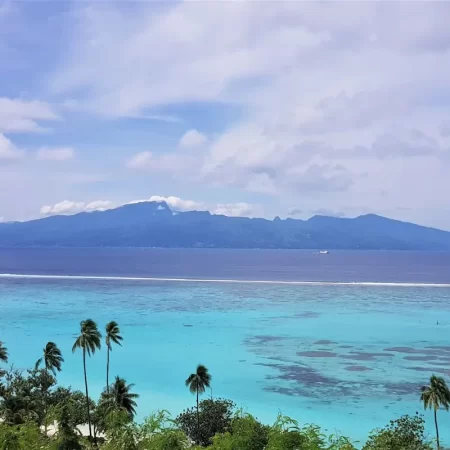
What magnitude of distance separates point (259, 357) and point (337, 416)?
18591 millimetres

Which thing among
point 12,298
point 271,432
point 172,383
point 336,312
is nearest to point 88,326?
point 271,432

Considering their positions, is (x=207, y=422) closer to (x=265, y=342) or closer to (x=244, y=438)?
(x=244, y=438)

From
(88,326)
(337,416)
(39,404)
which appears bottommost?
(337,416)

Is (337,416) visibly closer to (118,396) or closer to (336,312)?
(118,396)

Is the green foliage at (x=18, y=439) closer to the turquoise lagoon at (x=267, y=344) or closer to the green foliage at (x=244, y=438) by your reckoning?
the green foliage at (x=244, y=438)

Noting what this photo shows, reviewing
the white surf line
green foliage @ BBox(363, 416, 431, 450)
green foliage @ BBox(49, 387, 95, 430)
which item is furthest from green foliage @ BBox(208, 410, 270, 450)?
the white surf line

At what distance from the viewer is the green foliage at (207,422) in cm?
3284

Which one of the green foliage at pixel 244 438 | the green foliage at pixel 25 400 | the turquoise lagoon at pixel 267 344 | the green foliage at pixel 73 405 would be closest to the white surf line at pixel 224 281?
the turquoise lagoon at pixel 267 344

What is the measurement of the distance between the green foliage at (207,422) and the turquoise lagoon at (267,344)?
9248 millimetres

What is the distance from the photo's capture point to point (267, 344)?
65.0m

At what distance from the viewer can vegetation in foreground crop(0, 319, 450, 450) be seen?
2311 cm

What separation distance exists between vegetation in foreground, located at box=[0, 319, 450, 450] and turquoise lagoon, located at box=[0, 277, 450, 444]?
8.61 m

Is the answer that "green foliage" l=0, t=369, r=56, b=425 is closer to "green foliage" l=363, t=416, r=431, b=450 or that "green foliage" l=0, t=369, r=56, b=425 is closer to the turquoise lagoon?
the turquoise lagoon

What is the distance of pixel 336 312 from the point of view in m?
88.9
